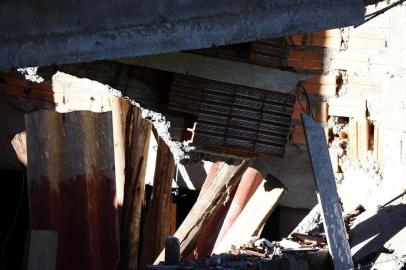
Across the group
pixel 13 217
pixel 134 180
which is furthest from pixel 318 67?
pixel 13 217

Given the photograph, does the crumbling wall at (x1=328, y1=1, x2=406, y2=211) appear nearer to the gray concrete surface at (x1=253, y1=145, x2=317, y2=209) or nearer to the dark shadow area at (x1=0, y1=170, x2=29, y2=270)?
the gray concrete surface at (x1=253, y1=145, x2=317, y2=209)

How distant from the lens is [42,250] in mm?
5430

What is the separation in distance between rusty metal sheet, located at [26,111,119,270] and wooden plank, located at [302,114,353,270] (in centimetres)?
177

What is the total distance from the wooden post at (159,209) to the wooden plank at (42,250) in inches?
43.1

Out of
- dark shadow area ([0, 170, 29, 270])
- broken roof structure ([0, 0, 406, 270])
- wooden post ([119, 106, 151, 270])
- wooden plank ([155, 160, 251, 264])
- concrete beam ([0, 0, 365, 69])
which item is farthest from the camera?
dark shadow area ([0, 170, 29, 270])

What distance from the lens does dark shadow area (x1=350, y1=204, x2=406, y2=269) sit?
5.05 meters

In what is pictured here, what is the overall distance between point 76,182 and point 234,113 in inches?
69.1

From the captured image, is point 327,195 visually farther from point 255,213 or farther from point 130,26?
point 130,26

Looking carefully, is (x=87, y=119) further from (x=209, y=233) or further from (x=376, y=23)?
(x=376, y=23)

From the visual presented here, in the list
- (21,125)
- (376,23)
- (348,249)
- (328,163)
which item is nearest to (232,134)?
(328,163)

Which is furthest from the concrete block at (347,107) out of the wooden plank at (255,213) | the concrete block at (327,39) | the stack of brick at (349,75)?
the wooden plank at (255,213)

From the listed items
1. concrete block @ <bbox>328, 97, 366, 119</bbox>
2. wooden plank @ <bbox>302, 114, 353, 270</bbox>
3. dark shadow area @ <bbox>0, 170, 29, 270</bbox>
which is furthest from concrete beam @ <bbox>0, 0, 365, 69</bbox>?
dark shadow area @ <bbox>0, 170, 29, 270</bbox>

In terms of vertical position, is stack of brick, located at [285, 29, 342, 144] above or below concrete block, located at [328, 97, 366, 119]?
above

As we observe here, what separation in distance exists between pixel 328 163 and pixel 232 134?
0.60 metres
